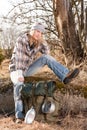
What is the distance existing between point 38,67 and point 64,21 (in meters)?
4.39

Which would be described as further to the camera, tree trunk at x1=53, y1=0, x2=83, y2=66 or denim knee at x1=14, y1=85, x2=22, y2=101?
tree trunk at x1=53, y1=0, x2=83, y2=66

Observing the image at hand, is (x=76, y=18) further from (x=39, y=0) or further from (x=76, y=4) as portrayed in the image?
(x=39, y=0)

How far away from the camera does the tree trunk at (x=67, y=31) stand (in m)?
11.6

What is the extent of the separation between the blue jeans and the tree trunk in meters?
4.09

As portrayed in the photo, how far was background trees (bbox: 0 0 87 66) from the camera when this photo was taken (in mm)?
11625

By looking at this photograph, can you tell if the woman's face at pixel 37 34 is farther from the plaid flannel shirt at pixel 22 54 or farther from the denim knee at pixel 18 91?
the denim knee at pixel 18 91

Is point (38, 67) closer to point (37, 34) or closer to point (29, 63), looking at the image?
point (29, 63)

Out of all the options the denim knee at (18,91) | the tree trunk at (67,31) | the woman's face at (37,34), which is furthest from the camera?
the tree trunk at (67,31)

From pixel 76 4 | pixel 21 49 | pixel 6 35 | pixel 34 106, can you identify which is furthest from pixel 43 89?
pixel 6 35

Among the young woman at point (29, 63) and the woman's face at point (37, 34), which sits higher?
the woman's face at point (37, 34)

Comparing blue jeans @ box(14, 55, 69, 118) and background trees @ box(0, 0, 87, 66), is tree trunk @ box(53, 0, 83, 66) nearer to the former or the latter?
background trees @ box(0, 0, 87, 66)

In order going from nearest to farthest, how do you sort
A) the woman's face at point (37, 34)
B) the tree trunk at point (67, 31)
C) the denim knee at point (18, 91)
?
1. the woman's face at point (37, 34)
2. the denim knee at point (18, 91)
3. the tree trunk at point (67, 31)

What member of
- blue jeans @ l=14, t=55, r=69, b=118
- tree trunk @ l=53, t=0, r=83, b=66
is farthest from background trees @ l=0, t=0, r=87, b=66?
blue jeans @ l=14, t=55, r=69, b=118

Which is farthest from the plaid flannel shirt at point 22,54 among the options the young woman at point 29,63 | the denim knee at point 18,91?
the denim knee at point 18,91
